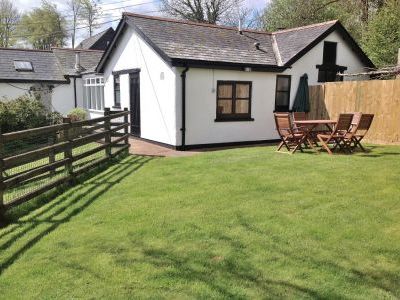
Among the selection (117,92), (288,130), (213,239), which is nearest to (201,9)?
(117,92)

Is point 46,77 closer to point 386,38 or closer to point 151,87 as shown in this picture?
point 151,87

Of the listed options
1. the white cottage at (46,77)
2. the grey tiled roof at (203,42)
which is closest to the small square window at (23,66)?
the white cottage at (46,77)

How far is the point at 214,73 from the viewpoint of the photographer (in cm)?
1254

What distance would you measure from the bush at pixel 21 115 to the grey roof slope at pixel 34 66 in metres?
4.90

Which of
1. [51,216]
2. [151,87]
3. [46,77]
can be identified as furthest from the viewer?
[46,77]

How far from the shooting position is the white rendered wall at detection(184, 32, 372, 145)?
40.4 feet

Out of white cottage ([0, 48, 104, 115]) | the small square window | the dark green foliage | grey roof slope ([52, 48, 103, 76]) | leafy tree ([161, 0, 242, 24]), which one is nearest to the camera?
the dark green foliage

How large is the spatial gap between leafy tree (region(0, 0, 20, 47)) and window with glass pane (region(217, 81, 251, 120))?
43400 millimetres

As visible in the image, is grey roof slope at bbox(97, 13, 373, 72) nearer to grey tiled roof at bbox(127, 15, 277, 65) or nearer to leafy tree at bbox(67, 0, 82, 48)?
grey tiled roof at bbox(127, 15, 277, 65)

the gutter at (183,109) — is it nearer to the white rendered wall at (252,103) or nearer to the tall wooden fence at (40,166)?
the white rendered wall at (252,103)

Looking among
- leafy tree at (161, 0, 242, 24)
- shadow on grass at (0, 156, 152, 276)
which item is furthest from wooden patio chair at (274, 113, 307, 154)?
leafy tree at (161, 0, 242, 24)

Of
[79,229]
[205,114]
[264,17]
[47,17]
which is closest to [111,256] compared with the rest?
[79,229]

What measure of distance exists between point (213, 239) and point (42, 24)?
5127cm

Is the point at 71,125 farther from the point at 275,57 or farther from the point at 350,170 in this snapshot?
the point at 275,57
